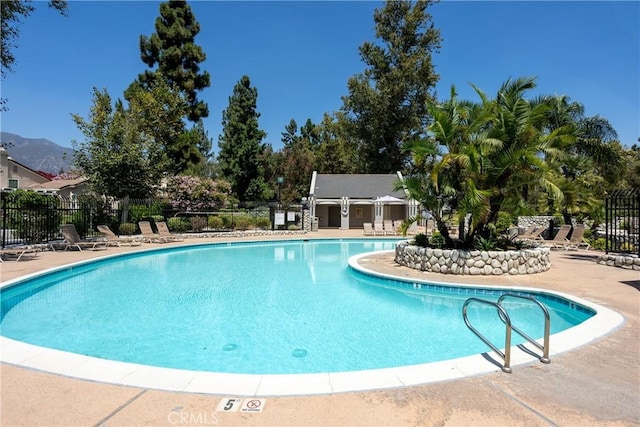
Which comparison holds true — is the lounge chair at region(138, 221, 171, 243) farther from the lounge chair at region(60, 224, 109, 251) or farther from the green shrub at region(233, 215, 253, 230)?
the green shrub at region(233, 215, 253, 230)

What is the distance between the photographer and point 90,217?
20.3 m

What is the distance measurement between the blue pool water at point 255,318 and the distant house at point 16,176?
3662 cm

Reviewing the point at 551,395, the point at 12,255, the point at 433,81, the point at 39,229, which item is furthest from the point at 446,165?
the point at 433,81

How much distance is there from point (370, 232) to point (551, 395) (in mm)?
22073

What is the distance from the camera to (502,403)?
3418mm

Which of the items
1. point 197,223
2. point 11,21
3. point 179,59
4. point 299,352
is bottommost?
point 299,352

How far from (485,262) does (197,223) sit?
1950 cm

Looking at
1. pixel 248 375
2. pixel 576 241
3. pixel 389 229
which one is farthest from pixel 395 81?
pixel 248 375

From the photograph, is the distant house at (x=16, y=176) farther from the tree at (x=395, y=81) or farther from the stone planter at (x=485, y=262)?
the stone planter at (x=485, y=262)

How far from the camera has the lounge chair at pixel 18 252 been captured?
530 inches

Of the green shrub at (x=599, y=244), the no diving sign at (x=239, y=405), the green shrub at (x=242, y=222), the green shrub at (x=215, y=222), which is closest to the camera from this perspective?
the no diving sign at (x=239, y=405)

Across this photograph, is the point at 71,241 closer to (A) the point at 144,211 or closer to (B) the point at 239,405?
(A) the point at 144,211

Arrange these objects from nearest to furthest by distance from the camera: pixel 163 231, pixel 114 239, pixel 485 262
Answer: pixel 485 262 < pixel 114 239 < pixel 163 231
